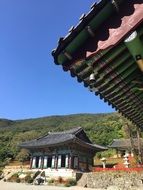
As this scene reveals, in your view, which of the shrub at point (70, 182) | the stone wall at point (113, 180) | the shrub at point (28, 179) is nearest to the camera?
the stone wall at point (113, 180)

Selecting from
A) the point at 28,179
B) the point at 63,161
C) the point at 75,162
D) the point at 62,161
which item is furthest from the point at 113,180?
the point at 28,179

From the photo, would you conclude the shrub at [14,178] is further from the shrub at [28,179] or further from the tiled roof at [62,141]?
the tiled roof at [62,141]

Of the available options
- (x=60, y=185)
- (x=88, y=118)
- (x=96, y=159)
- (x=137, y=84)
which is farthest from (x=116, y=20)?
(x=88, y=118)

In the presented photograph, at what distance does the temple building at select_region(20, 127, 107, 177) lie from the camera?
1389 inches

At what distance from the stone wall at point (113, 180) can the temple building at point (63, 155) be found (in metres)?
3.09

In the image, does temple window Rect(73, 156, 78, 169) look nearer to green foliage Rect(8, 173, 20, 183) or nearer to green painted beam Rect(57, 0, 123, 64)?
green foliage Rect(8, 173, 20, 183)

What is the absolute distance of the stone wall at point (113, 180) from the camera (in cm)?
2653

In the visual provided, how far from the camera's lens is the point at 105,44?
3.04m

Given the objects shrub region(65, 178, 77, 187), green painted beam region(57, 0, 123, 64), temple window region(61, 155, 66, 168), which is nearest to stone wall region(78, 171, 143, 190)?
shrub region(65, 178, 77, 187)

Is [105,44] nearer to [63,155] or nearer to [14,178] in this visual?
[63,155]

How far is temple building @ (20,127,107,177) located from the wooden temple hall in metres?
31.3

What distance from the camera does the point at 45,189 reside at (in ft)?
88.0

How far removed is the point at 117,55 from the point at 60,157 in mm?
34530

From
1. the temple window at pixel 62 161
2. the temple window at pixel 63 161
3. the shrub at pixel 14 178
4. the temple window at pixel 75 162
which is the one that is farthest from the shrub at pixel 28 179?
the temple window at pixel 75 162
